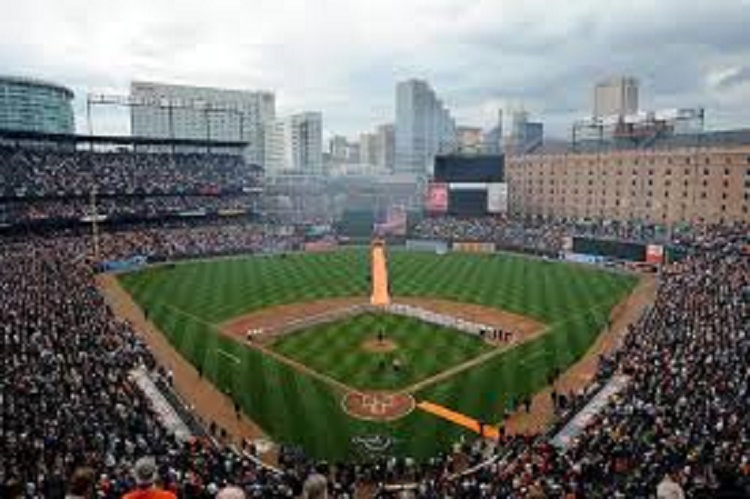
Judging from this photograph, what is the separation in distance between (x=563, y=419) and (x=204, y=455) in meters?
16.0

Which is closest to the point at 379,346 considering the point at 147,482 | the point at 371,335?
the point at 371,335

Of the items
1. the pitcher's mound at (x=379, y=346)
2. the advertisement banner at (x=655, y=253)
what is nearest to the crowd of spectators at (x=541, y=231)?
the advertisement banner at (x=655, y=253)

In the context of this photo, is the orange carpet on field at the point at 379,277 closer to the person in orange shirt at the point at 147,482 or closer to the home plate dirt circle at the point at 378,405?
the home plate dirt circle at the point at 378,405

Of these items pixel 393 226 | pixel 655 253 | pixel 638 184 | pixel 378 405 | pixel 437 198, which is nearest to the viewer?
pixel 378 405

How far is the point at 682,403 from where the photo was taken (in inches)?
977

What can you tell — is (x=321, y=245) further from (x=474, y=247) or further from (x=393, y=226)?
(x=474, y=247)

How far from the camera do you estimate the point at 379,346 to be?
128ft

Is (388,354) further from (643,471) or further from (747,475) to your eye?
(747,475)

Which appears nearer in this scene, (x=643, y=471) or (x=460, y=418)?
(x=643, y=471)

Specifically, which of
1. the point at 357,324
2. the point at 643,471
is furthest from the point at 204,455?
the point at 357,324

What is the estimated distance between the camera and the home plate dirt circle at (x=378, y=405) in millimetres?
29312

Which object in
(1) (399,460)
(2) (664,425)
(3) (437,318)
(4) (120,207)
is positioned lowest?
(1) (399,460)

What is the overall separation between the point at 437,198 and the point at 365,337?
5402cm

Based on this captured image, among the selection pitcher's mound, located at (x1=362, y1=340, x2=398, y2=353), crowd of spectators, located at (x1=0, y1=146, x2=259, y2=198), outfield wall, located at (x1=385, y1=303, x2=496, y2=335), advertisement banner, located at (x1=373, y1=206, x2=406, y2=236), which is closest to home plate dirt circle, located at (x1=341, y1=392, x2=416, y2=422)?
pitcher's mound, located at (x1=362, y1=340, x2=398, y2=353)
